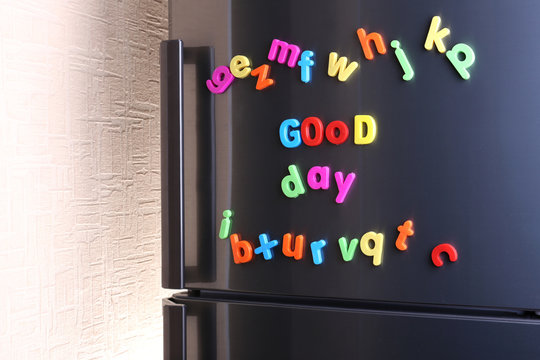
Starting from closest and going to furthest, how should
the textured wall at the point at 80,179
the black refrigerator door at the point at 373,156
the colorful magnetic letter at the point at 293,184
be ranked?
the black refrigerator door at the point at 373,156, the colorful magnetic letter at the point at 293,184, the textured wall at the point at 80,179

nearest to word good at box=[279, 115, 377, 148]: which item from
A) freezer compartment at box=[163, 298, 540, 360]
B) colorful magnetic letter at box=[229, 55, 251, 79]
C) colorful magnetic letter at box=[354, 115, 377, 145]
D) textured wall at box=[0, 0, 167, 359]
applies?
colorful magnetic letter at box=[354, 115, 377, 145]

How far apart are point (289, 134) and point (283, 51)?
0.13 meters

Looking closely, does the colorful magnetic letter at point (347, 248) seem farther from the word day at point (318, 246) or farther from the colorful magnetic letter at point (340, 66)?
the colorful magnetic letter at point (340, 66)

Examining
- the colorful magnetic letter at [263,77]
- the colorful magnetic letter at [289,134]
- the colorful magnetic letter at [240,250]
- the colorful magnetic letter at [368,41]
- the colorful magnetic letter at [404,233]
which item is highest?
the colorful magnetic letter at [368,41]

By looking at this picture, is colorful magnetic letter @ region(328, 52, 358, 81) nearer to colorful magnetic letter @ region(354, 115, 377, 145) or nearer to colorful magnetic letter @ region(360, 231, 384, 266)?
colorful magnetic letter @ region(354, 115, 377, 145)

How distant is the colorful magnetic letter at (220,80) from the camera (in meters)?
1.12

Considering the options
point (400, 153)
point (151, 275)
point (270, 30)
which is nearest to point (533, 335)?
point (400, 153)

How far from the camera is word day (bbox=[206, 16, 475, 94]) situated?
97 centimetres

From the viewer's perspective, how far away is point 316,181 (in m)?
1.05

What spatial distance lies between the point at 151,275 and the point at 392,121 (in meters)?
0.75

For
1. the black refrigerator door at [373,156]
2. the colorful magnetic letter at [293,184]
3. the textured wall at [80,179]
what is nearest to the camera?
the black refrigerator door at [373,156]

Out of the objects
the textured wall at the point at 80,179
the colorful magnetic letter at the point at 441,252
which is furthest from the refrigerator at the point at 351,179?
the textured wall at the point at 80,179

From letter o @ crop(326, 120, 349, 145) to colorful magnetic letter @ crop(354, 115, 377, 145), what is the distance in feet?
0.06

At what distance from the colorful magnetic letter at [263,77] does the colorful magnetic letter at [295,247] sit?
0.24 metres
